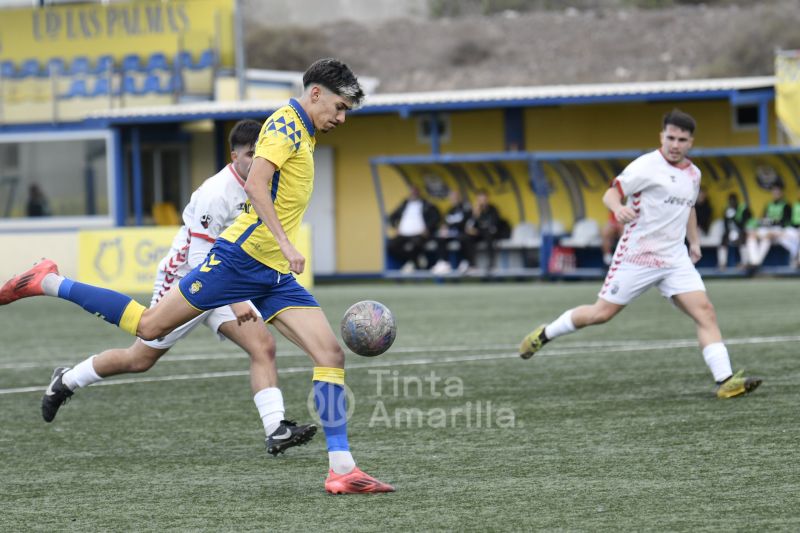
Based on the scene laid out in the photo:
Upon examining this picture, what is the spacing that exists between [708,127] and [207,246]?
21.0 m

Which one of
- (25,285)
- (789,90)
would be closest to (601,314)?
(25,285)

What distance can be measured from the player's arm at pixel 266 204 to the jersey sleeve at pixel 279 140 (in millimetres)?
34

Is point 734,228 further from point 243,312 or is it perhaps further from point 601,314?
point 243,312

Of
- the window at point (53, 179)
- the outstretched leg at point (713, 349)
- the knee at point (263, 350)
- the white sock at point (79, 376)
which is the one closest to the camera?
the knee at point (263, 350)

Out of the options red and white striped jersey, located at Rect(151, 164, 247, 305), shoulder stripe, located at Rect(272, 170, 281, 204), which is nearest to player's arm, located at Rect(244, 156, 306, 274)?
shoulder stripe, located at Rect(272, 170, 281, 204)

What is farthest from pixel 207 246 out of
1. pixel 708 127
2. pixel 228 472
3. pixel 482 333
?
pixel 708 127

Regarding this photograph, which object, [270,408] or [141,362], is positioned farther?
[141,362]

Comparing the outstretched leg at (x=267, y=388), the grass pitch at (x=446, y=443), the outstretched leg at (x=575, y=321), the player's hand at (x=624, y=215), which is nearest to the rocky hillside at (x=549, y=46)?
the grass pitch at (x=446, y=443)

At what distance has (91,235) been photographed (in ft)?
78.7

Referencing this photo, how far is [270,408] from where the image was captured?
728 centimetres

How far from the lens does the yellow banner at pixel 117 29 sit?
32.2m

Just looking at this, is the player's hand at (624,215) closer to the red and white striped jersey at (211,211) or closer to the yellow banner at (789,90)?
the red and white striped jersey at (211,211)

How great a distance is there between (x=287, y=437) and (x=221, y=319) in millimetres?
1073

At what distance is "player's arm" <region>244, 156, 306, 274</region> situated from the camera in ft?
19.7
